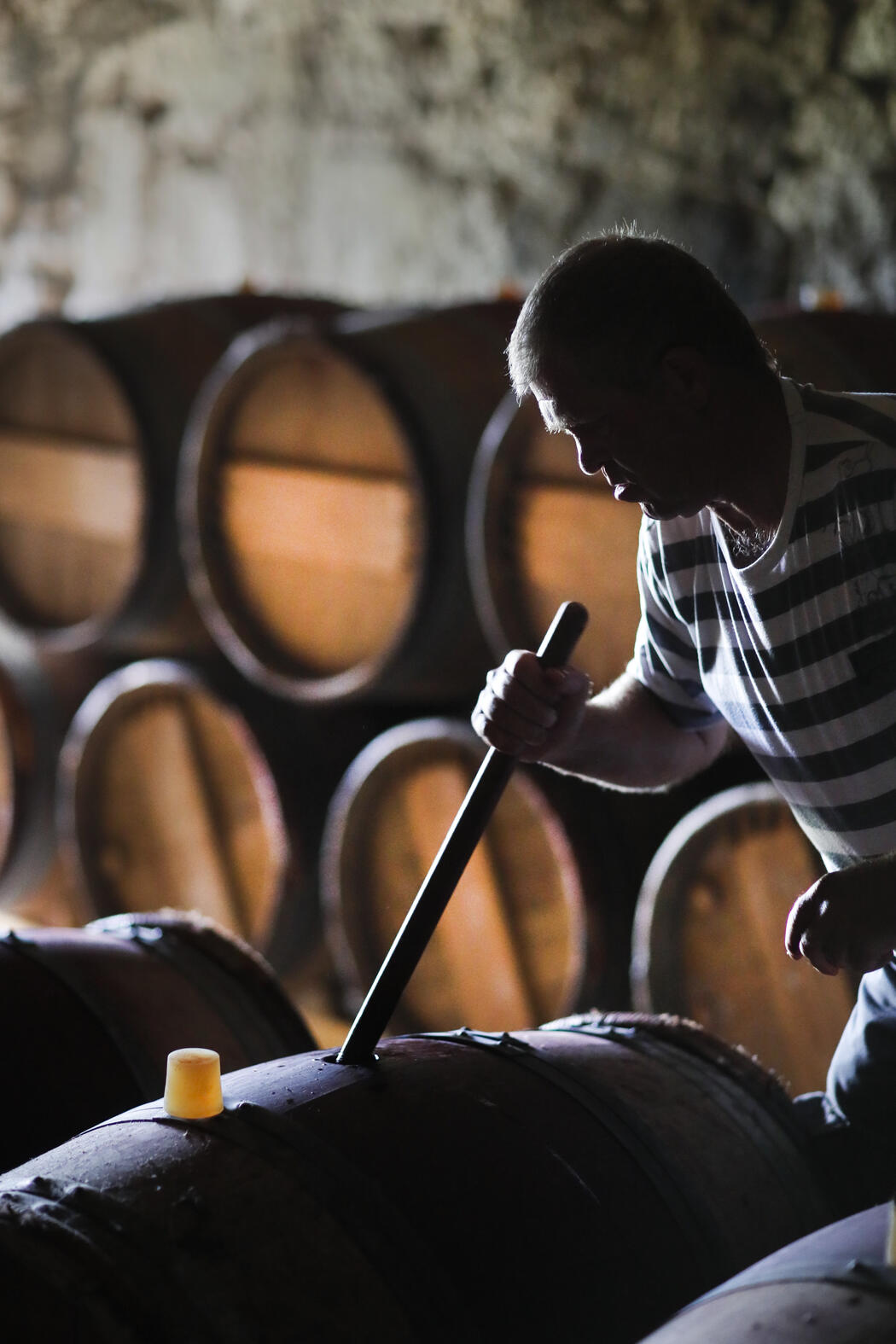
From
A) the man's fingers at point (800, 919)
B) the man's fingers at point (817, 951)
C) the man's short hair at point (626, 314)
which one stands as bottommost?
the man's fingers at point (817, 951)

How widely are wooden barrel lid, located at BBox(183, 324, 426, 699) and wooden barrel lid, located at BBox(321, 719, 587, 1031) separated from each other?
204 millimetres

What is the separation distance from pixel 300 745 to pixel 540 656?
153cm

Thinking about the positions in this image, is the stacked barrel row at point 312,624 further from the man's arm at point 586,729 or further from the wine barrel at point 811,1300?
the wine barrel at point 811,1300

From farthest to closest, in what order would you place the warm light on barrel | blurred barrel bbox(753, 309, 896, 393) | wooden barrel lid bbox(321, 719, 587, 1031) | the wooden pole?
wooden barrel lid bbox(321, 719, 587, 1031) → blurred barrel bbox(753, 309, 896, 393) → the wooden pole → the warm light on barrel

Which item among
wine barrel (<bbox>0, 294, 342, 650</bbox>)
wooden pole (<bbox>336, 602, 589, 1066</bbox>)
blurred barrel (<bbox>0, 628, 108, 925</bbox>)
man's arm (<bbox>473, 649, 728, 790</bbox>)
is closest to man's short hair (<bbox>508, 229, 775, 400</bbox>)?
man's arm (<bbox>473, 649, 728, 790</bbox>)

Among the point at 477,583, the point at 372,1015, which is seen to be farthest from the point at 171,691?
the point at 372,1015

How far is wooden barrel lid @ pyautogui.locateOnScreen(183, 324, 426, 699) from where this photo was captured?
2596 millimetres

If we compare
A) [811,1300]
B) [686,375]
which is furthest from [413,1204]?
[686,375]

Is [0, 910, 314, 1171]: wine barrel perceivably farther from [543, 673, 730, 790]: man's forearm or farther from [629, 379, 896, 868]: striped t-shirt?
[629, 379, 896, 868]: striped t-shirt

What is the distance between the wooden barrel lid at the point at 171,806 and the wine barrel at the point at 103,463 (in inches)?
6.6

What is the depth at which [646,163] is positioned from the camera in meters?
3.10

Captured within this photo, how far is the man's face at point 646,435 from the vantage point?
4.15ft

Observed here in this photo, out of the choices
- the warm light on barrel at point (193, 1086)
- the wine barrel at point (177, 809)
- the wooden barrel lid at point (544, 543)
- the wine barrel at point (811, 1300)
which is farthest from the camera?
the wine barrel at point (177, 809)

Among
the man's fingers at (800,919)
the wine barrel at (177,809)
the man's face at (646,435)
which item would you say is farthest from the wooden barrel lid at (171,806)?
the man's fingers at (800,919)
